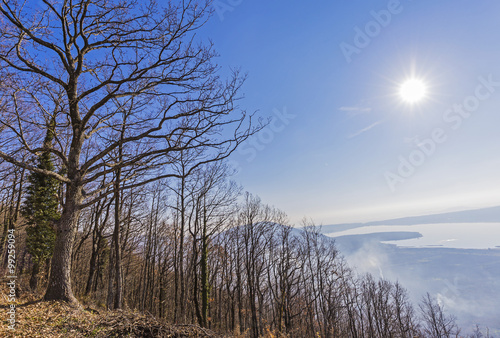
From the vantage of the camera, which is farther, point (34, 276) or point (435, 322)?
point (435, 322)

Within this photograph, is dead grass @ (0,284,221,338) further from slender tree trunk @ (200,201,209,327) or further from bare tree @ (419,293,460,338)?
bare tree @ (419,293,460,338)

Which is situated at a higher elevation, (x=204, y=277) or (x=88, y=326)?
(x=88, y=326)

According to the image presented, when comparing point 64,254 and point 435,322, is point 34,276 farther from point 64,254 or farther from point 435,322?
point 435,322

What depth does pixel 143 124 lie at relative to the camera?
31.5ft

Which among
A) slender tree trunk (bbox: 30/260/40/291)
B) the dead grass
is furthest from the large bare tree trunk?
slender tree trunk (bbox: 30/260/40/291)

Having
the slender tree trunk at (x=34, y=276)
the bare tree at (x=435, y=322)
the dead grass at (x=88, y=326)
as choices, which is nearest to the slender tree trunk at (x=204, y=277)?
the dead grass at (x=88, y=326)

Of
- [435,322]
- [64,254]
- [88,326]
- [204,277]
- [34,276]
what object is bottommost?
[435,322]

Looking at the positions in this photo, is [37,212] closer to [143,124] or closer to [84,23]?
[143,124]

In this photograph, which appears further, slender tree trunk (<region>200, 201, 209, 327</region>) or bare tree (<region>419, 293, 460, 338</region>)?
bare tree (<region>419, 293, 460, 338</region>)

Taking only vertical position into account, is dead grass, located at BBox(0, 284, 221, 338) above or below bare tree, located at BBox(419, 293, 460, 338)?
above

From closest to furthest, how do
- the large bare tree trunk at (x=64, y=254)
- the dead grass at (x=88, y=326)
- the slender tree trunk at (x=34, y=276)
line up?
the dead grass at (x=88, y=326), the large bare tree trunk at (x=64, y=254), the slender tree trunk at (x=34, y=276)

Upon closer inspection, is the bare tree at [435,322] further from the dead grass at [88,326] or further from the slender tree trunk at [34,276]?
the slender tree trunk at [34,276]

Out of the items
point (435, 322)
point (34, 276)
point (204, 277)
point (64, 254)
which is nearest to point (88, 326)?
point (64, 254)

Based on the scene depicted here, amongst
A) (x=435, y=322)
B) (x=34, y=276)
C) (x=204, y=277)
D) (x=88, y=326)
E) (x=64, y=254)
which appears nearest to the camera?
(x=88, y=326)
